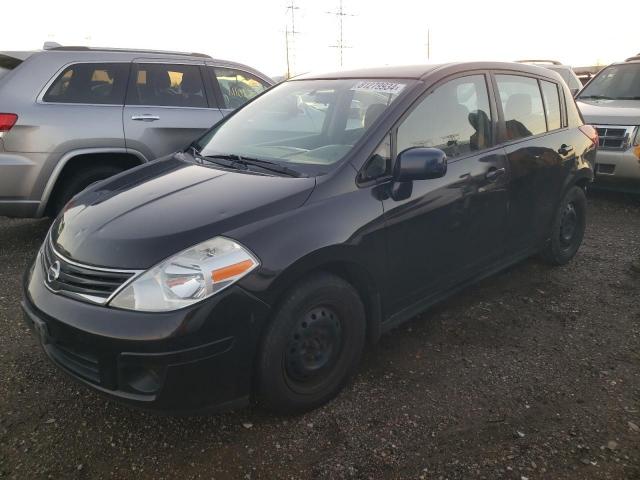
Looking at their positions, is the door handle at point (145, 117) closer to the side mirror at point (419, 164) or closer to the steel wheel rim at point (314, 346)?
the side mirror at point (419, 164)

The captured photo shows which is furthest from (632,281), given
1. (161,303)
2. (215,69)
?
(215,69)

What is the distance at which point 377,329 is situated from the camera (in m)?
2.79

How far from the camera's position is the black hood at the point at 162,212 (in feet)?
7.09

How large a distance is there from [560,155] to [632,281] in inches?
47.0

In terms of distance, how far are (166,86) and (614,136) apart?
5.30m

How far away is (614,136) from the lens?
636 cm

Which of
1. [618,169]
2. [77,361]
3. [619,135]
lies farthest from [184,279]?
[619,135]

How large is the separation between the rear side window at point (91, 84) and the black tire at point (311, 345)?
11.4 feet

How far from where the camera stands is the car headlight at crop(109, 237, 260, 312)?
2.06 metres

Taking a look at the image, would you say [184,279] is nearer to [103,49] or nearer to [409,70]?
[409,70]

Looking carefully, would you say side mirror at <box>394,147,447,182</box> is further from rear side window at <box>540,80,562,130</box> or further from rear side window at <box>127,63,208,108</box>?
rear side window at <box>127,63,208,108</box>

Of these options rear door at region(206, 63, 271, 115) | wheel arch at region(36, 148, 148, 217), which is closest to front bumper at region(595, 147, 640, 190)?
rear door at region(206, 63, 271, 115)

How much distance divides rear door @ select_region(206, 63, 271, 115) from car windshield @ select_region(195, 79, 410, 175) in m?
2.02

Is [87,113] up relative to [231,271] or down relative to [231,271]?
up
